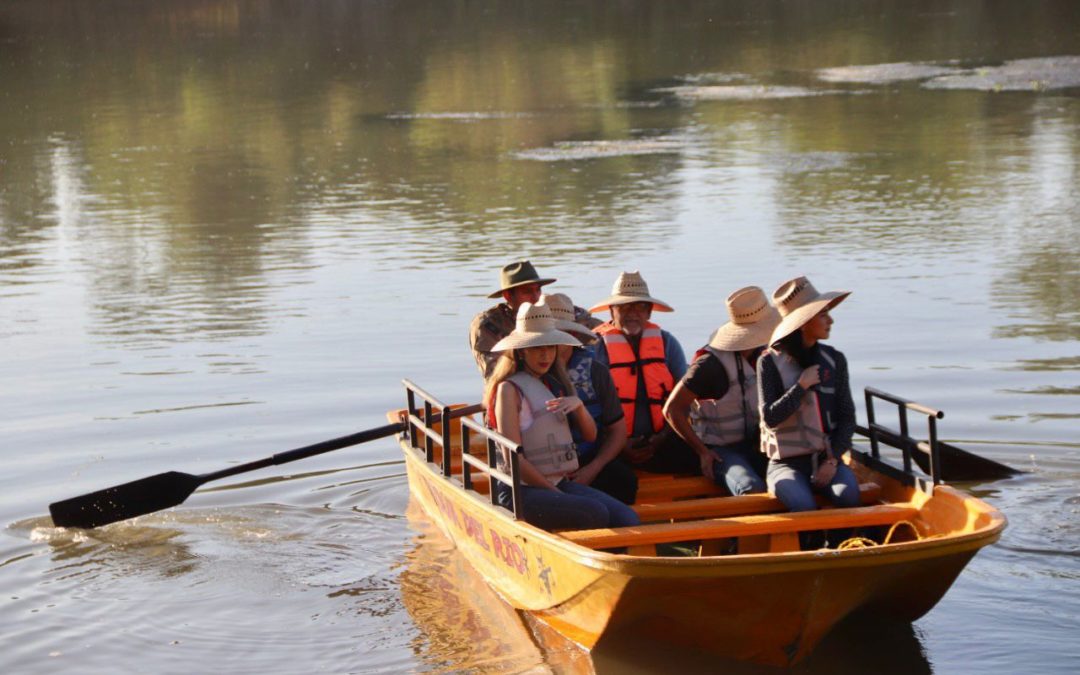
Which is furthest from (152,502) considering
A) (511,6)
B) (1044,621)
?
(511,6)

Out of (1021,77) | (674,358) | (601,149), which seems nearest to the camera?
(674,358)

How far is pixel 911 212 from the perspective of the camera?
858 inches

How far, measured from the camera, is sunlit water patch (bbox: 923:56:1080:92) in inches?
1394

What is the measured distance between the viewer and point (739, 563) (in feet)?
24.3

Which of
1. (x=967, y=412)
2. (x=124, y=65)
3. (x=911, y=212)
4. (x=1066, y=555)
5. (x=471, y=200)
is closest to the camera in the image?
(x=1066, y=555)

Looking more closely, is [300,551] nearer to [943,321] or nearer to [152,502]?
[152,502]

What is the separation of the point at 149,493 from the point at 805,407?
15.1 feet

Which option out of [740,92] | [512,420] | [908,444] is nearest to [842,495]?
[908,444]

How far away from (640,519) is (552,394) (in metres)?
0.81

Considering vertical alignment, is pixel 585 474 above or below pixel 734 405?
below

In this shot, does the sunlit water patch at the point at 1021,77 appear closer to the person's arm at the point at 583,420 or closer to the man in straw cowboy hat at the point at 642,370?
the man in straw cowboy hat at the point at 642,370

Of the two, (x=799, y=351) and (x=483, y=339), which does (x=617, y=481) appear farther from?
(x=483, y=339)

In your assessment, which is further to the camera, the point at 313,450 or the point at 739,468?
the point at 313,450

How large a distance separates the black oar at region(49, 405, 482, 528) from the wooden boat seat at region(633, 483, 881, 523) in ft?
8.80
